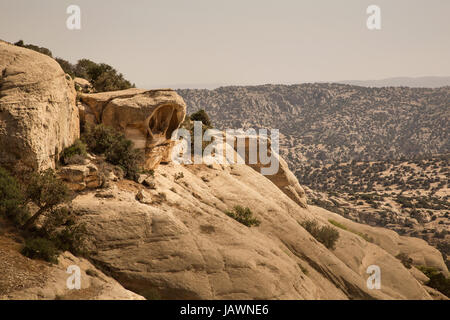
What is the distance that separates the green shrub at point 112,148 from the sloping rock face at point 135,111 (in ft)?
3.12

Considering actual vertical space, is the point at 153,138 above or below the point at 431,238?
above

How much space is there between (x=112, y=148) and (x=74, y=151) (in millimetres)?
2154

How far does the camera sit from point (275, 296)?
1566 cm

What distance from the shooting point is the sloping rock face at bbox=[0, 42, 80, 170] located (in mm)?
15273

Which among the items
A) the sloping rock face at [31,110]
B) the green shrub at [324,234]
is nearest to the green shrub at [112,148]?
the sloping rock face at [31,110]

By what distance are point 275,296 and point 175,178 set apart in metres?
9.20

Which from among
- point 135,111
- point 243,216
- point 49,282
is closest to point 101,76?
point 135,111

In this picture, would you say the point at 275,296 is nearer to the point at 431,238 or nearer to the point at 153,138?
the point at 153,138

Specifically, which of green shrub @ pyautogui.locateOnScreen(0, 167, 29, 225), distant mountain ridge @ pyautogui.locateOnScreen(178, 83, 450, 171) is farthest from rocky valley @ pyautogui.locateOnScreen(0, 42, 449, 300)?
distant mountain ridge @ pyautogui.locateOnScreen(178, 83, 450, 171)

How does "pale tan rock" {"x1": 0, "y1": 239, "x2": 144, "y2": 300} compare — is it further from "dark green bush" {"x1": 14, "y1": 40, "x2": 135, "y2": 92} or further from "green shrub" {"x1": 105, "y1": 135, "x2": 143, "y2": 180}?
"dark green bush" {"x1": 14, "y1": 40, "x2": 135, "y2": 92}

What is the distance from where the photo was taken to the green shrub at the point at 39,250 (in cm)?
1338

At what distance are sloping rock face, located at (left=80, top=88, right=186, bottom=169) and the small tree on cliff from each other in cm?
644

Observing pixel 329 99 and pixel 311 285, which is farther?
pixel 329 99
